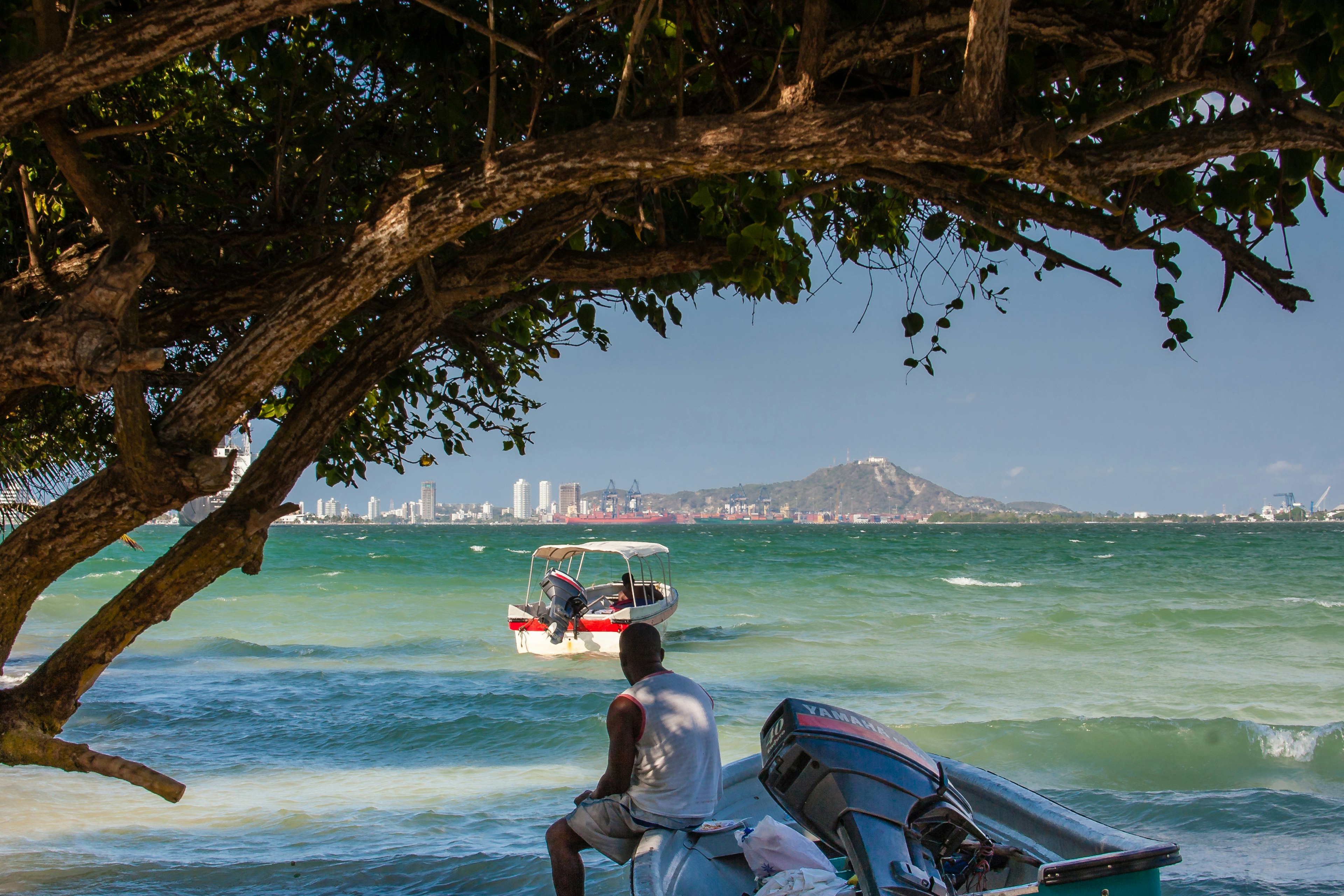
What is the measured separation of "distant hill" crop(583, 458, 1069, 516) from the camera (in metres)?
166

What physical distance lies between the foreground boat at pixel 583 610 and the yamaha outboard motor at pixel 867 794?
12.4 m

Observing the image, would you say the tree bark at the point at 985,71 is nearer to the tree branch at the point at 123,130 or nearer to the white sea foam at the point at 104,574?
the tree branch at the point at 123,130

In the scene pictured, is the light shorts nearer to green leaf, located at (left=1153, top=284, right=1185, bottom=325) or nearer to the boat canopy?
green leaf, located at (left=1153, top=284, right=1185, bottom=325)

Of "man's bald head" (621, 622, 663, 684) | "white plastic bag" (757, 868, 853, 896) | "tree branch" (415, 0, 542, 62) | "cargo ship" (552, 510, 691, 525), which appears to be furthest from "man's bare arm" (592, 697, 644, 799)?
"cargo ship" (552, 510, 691, 525)

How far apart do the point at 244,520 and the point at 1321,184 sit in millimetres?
3505

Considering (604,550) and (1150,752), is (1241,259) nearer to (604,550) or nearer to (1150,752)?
(1150,752)

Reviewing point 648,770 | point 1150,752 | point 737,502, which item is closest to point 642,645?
point 648,770

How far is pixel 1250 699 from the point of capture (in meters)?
12.6

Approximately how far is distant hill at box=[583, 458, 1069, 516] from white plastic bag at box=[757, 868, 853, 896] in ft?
515

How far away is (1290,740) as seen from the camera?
956cm

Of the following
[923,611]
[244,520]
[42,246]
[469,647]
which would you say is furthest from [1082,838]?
[923,611]

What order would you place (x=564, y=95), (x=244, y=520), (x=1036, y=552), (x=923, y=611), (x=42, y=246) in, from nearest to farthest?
(x=244, y=520), (x=42, y=246), (x=564, y=95), (x=923, y=611), (x=1036, y=552)

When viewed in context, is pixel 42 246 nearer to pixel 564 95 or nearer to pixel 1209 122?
pixel 564 95

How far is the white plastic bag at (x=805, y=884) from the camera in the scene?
275cm
